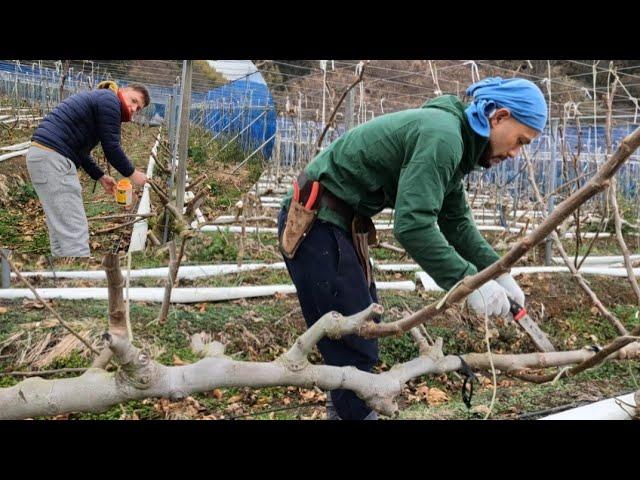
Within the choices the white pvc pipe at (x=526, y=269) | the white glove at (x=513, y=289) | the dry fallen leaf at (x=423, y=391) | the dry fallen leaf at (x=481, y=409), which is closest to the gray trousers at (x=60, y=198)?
the white glove at (x=513, y=289)

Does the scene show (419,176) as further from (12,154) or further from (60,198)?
(12,154)

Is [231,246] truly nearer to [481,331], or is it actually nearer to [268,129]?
[268,129]

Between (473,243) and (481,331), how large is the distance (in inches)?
82.1

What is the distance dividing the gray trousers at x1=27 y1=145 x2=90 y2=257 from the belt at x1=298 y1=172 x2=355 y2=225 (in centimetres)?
123

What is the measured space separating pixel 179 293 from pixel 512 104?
279 cm

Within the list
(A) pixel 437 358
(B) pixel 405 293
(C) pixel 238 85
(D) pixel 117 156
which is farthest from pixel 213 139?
(B) pixel 405 293

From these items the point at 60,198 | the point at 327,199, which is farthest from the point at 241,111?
the point at 327,199

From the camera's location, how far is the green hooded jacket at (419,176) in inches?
60.2

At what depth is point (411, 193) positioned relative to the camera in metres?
1.52

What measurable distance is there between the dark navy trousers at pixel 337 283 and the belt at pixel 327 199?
6 cm

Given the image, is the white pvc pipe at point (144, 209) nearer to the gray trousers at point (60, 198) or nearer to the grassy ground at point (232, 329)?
→ the grassy ground at point (232, 329)

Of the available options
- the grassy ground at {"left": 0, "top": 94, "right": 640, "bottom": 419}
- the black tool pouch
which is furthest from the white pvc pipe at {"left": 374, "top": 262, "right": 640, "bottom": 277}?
the black tool pouch

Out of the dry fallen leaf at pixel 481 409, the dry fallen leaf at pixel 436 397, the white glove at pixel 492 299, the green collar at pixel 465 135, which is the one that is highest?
the green collar at pixel 465 135

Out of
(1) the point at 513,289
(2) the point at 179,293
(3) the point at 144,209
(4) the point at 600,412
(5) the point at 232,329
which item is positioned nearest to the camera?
(1) the point at 513,289
